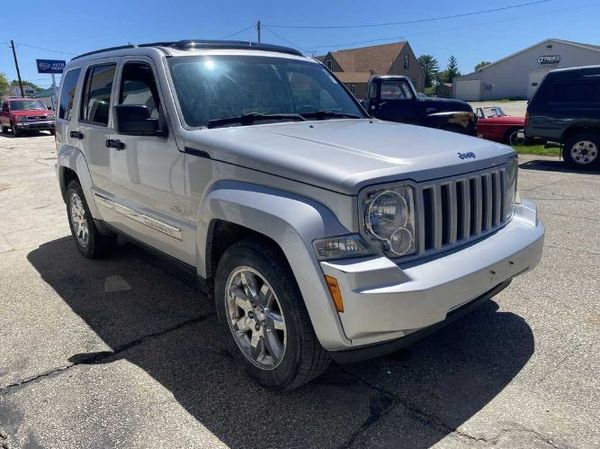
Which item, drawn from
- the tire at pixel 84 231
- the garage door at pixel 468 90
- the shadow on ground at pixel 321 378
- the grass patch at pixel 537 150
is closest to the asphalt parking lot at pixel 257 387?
the shadow on ground at pixel 321 378

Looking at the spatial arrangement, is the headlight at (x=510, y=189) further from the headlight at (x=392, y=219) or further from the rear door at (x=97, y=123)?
the rear door at (x=97, y=123)

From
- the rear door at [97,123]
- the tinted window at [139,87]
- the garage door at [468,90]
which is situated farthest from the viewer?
the garage door at [468,90]

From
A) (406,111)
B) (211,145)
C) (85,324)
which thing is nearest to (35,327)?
(85,324)

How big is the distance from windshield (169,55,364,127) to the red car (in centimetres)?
1121

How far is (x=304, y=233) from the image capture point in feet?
7.85

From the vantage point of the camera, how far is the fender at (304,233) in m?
2.38

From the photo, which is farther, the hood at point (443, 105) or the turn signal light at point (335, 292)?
the hood at point (443, 105)

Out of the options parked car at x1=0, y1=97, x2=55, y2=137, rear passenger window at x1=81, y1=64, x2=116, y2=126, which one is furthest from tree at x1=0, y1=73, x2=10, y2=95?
rear passenger window at x1=81, y1=64, x2=116, y2=126

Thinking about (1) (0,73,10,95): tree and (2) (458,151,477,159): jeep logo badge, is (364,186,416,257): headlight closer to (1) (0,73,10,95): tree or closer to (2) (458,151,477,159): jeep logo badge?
(2) (458,151,477,159): jeep logo badge

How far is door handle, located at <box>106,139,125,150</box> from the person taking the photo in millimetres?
4035

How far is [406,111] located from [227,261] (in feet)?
34.6

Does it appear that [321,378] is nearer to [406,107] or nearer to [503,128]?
[406,107]

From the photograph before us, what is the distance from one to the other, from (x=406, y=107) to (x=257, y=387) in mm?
10735

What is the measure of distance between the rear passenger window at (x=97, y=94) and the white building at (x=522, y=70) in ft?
196
